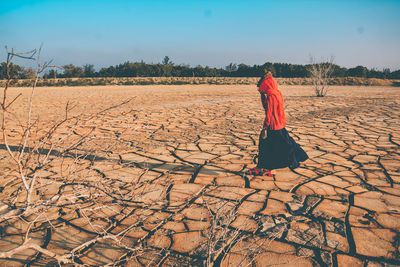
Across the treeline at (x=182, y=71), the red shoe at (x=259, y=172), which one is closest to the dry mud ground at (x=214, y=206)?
the red shoe at (x=259, y=172)

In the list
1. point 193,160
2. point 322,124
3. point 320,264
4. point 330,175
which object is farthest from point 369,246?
point 322,124

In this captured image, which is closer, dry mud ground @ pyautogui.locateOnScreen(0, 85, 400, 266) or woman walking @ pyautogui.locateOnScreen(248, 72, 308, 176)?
dry mud ground @ pyautogui.locateOnScreen(0, 85, 400, 266)

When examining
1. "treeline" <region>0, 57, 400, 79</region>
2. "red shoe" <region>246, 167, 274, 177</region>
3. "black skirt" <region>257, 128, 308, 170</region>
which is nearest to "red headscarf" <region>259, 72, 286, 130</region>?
"black skirt" <region>257, 128, 308, 170</region>

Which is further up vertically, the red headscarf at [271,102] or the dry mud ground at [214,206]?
the red headscarf at [271,102]

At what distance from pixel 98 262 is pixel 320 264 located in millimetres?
1344

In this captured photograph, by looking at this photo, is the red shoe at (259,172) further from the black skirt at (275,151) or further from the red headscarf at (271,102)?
the red headscarf at (271,102)

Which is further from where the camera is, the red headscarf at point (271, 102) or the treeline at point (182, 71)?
the treeline at point (182, 71)

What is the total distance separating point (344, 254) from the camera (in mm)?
1622

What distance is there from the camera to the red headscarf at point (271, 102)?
2609mm

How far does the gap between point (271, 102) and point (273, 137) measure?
0.39 meters

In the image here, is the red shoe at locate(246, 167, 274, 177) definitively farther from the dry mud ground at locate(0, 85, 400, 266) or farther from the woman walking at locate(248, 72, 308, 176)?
the dry mud ground at locate(0, 85, 400, 266)

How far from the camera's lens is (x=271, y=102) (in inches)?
103

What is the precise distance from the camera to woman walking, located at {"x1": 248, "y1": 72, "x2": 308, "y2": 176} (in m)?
2.62

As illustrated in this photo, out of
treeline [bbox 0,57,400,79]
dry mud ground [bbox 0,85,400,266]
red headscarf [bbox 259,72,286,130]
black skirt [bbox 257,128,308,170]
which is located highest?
treeline [bbox 0,57,400,79]
